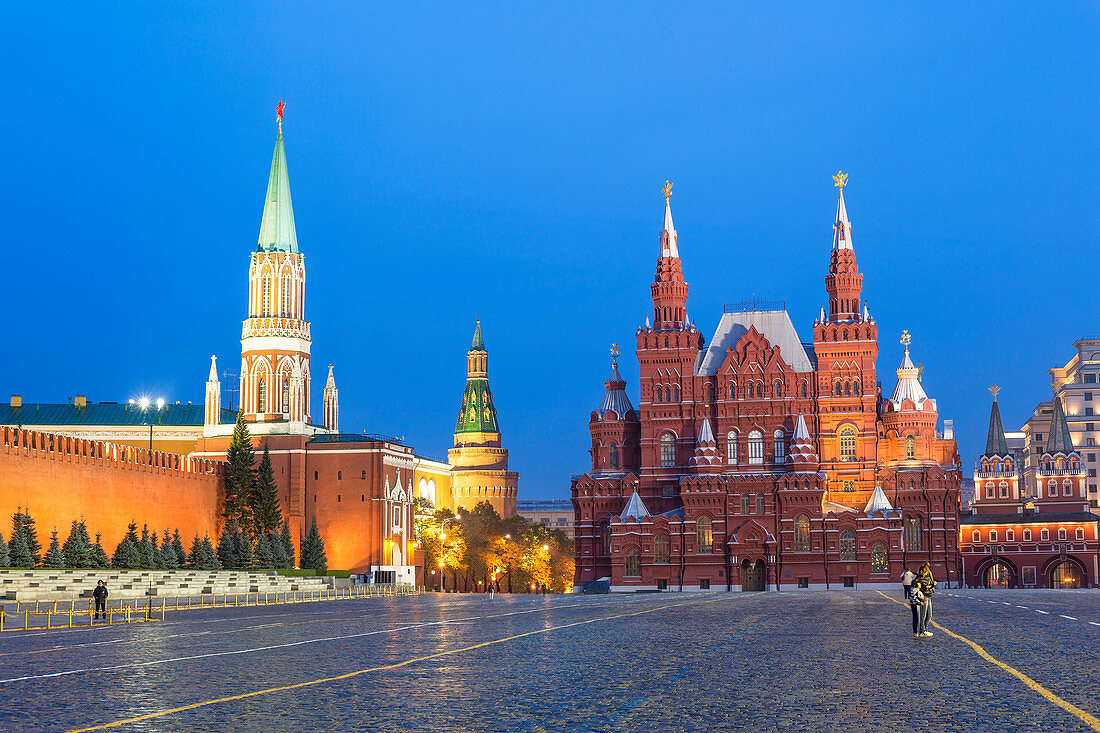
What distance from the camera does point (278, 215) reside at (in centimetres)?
10494

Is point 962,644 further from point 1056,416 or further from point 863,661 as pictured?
point 1056,416

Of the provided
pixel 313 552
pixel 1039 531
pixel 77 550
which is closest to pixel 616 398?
pixel 313 552

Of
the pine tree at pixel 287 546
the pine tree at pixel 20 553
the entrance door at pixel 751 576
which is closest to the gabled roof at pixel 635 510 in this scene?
the entrance door at pixel 751 576

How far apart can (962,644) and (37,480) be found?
5531 cm

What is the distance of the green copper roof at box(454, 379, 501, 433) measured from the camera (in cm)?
15302

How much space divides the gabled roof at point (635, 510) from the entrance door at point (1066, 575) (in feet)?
132

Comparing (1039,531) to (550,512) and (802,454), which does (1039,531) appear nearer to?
(802,454)

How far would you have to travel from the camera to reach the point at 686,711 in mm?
12812

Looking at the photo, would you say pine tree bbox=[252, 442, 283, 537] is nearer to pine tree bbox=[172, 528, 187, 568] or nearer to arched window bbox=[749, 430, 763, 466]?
pine tree bbox=[172, 528, 187, 568]

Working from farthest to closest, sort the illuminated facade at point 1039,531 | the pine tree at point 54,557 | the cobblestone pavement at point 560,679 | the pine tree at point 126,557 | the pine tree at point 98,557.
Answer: the illuminated facade at point 1039,531 < the pine tree at point 126,557 < the pine tree at point 98,557 < the pine tree at point 54,557 < the cobblestone pavement at point 560,679

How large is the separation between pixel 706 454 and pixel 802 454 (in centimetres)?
697

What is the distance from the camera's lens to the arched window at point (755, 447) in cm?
9588

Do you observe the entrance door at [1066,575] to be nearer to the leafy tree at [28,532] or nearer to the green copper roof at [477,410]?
the green copper roof at [477,410]

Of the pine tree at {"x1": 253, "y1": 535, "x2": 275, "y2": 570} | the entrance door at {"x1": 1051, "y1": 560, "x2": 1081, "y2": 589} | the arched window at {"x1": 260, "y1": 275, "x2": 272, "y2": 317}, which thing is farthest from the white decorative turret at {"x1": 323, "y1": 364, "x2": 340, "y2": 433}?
the entrance door at {"x1": 1051, "y1": 560, "x2": 1081, "y2": 589}
